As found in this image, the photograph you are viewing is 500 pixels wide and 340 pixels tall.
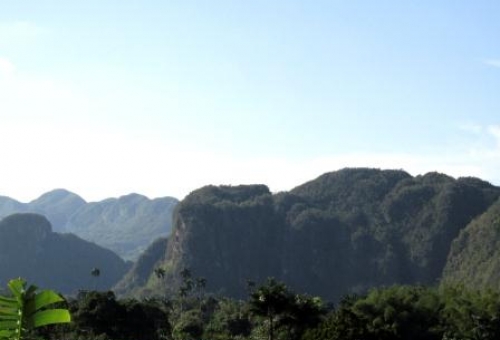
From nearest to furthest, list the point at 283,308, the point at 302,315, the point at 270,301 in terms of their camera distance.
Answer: the point at 270,301 → the point at 283,308 → the point at 302,315

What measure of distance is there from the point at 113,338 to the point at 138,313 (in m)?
4.38

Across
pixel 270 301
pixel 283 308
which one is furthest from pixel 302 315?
pixel 270 301

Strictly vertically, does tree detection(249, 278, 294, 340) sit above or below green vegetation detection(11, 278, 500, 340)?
above

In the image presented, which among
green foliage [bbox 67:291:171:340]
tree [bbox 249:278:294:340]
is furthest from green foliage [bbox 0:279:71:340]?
green foliage [bbox 67:291:171:340]

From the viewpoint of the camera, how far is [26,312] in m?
2.93

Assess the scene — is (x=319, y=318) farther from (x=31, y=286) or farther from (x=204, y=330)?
(x=31, y=286)

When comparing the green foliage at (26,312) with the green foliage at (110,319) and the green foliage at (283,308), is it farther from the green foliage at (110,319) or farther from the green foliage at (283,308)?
the green foliage at (110,319)

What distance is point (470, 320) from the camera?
81688 mm

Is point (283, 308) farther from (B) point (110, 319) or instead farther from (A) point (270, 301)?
(B) point (110, 319)

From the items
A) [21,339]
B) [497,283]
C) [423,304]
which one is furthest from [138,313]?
[497,283]

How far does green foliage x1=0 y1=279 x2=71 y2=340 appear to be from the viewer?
2.89m

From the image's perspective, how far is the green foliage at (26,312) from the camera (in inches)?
114

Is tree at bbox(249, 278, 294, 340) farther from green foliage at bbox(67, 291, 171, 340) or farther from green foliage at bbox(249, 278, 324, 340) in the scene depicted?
green foliage at bbox(67, 291, 171, 340)

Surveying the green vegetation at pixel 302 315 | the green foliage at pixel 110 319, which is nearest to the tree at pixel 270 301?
the green vegetation at pixel 302 315
